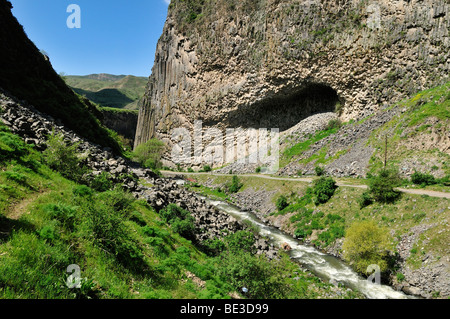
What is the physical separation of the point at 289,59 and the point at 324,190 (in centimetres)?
3858

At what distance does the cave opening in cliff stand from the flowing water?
134 feet

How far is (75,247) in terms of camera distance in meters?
7.26

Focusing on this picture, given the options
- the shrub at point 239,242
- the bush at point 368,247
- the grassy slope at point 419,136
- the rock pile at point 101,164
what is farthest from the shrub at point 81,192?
the grassy slope at point 419,136

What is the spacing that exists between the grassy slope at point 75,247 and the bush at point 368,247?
8052mm

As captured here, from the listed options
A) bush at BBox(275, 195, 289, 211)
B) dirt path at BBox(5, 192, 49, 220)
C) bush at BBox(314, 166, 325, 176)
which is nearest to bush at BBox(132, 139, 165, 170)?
bush at BBox(275, 195, 289, 211)

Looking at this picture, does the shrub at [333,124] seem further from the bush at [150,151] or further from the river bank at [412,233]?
the bush at [150,151]

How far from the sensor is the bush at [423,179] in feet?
78.5

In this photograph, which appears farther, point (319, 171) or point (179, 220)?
point (319, 171)

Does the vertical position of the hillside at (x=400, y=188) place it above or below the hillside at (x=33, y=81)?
below

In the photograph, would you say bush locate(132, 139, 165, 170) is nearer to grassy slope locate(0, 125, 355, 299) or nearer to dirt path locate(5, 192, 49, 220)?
grassy slope locate(0, 125, 355, 299)

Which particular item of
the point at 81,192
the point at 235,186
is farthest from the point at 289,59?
the point at 81,192
